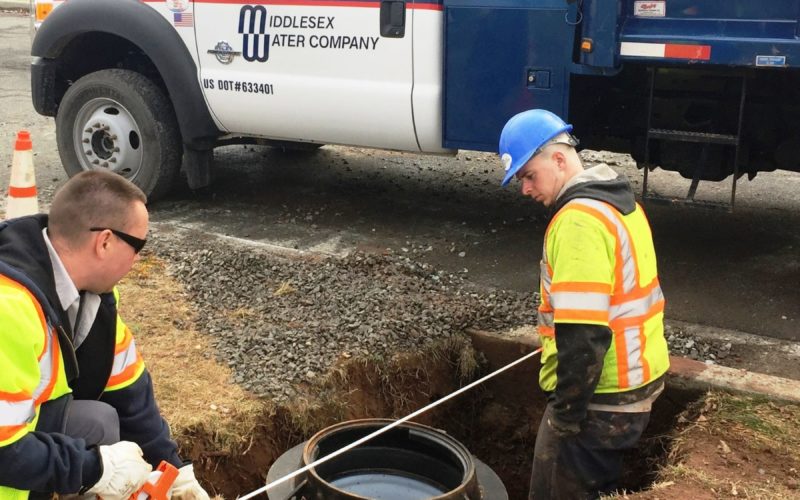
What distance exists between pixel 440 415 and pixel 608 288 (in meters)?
2.16

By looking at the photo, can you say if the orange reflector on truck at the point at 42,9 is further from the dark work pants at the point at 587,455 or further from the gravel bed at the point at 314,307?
the dark work pants at the point at 587,455

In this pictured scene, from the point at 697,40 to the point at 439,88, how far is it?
173 centimetres

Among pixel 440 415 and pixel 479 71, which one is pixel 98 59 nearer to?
pixel 479 71

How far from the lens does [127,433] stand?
3.26m

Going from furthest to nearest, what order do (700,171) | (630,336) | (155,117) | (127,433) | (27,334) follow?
1. (155,117)
2. (700,171)
3. (630,336)
4. (127,433)
5. (27,334)

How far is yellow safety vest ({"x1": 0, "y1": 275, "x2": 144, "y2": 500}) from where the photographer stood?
2496 millimetres

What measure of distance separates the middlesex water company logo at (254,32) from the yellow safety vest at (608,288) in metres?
3.78

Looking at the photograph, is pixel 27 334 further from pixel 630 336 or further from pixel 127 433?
pixel 630 336

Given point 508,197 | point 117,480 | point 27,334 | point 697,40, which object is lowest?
point 508,197

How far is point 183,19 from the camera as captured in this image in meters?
6.98

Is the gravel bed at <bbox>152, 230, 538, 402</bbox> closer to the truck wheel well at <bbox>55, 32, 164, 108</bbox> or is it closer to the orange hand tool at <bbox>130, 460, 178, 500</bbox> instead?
the orange hand tool at <bbox>130, 460, 178, 500</bbox>

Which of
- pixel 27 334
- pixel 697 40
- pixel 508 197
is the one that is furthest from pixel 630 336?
pixel 508 197

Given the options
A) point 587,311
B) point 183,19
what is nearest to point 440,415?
point 587,311

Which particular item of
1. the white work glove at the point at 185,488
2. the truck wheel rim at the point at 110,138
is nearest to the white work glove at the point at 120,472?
the white work glove at the point at 185,488
